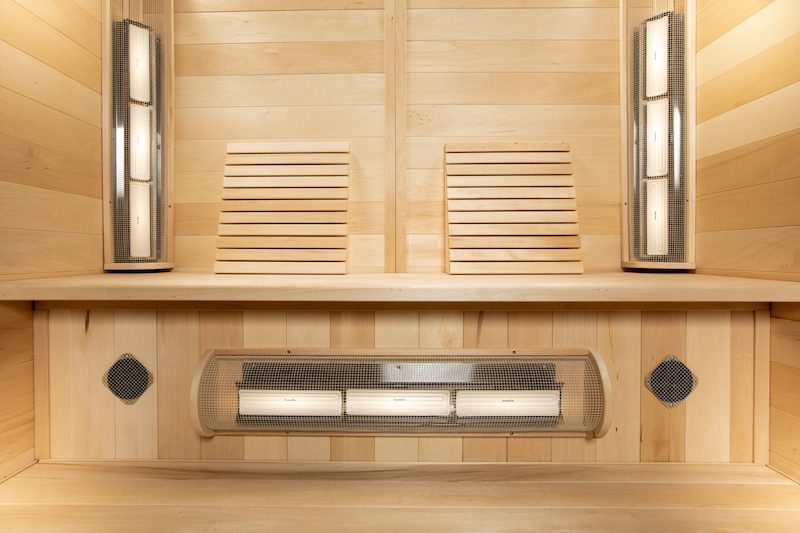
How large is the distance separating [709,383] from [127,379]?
175cm

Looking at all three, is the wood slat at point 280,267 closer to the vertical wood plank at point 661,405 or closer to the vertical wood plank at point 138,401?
the vertical wood plank at point 138,401

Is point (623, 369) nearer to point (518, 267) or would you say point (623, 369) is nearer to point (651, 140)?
point (518, 267)

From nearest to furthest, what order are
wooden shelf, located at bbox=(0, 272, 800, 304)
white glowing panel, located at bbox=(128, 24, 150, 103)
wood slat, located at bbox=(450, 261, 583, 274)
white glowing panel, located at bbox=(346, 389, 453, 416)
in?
wooden shelf, located at bbox=(0, 272, 800, 304), white glowing panel, located at bbox=(346, 389, 453, 416), wood slat, located at bbox=(450, 261, 583, 274), white glowing panel, located at bbox=(128, 24, 150, 103)

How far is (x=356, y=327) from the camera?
1426 mm

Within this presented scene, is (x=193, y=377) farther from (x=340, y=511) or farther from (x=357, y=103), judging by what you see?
(x=357, y=103)

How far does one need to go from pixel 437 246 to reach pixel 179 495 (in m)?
1.28

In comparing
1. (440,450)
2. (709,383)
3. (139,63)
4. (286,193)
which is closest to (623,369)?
(709,383)

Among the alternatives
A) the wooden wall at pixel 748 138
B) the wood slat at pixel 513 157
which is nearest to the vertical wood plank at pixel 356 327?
the wood slat at pixel 513 157

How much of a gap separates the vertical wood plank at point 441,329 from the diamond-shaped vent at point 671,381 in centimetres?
58

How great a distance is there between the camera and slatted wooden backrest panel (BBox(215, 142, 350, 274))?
5.81ft

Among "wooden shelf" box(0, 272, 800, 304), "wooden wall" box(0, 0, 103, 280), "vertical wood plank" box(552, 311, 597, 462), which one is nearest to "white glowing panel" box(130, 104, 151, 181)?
"wooden wall" box(0, 0, 103, 280)

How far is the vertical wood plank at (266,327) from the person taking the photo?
1431 millimetres

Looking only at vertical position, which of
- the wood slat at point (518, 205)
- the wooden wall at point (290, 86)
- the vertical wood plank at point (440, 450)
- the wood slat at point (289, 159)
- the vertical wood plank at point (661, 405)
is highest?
the wooden wall at point (290, 86)

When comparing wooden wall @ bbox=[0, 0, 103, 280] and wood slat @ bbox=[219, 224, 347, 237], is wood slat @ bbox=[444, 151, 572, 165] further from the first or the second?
wooden wall @ bbox=[0, 0, 103, 280]
